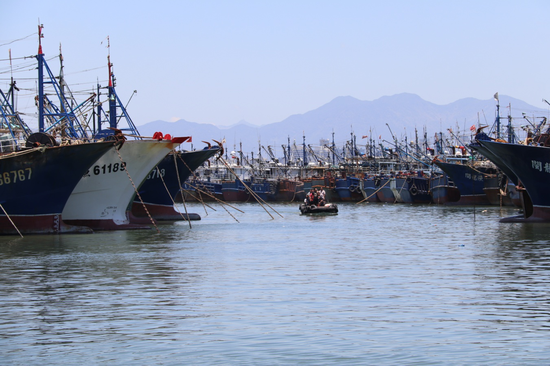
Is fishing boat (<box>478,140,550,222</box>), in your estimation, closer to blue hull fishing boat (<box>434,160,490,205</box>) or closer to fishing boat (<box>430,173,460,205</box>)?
blue hull fishing boat (<box>434,160,490,205</box>)

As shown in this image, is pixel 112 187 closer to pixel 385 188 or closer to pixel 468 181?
pixel 468 181

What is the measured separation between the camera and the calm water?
41.8ft

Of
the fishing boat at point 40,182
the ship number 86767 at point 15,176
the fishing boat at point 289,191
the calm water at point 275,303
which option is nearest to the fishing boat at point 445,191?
the fishing boat at point 289,191

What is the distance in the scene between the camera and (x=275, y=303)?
56.0 feet

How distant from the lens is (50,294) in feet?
61.5

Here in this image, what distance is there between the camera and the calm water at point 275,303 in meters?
12.7

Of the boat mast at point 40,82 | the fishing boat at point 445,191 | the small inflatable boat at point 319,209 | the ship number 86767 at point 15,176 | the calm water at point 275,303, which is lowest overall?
the calm water at point 275,303

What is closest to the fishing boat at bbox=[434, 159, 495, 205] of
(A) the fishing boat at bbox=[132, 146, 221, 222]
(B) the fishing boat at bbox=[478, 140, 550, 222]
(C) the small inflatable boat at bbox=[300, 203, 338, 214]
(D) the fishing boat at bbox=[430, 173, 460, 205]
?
(D) the fishing boat at bbox=[430, 173, 460, 205]

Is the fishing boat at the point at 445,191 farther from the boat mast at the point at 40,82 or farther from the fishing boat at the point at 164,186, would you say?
the boat mast at the point at 40,82

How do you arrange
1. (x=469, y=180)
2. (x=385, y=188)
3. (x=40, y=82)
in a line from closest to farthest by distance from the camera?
(x=40, y=82)
(x=469, y=180)
(x=385, y=188)

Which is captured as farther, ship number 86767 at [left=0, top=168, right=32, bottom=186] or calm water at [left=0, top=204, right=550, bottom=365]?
ship number 86767 at [left=0, top=168, right=32, bottom=186]

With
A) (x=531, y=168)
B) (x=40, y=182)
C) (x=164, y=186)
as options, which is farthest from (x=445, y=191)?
(x=40, y=182)

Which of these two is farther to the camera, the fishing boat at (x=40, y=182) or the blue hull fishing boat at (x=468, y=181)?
the blue hull fishing boat at (x=468, y=181)

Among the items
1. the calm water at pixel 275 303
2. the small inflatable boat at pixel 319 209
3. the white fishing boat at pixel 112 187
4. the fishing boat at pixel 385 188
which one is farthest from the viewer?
the fishing boat at pixel 385 188
